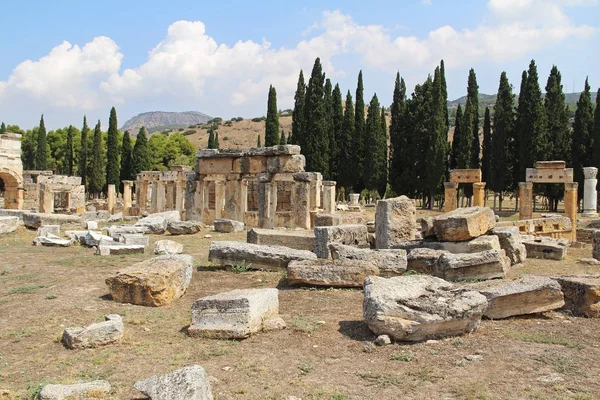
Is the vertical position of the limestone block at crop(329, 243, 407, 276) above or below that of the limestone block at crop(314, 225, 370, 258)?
below

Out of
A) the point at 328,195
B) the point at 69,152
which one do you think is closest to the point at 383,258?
the point at 328,195

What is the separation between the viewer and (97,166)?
54938 millimetres

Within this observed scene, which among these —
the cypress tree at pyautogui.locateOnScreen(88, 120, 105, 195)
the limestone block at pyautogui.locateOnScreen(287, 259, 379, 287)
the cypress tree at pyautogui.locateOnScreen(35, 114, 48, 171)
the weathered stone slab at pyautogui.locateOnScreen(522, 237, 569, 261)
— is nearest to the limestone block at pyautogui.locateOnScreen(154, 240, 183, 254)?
the limestone block at pyautogui.locateOnScreen(287, 259, 379, 287)

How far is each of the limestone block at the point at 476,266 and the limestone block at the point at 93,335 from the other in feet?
18.8

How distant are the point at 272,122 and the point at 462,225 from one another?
3759 cm

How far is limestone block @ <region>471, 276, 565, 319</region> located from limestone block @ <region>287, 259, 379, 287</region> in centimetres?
216

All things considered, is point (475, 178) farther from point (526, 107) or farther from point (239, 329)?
point (239, 329)

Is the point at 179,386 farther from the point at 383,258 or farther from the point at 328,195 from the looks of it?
the point at 328,195

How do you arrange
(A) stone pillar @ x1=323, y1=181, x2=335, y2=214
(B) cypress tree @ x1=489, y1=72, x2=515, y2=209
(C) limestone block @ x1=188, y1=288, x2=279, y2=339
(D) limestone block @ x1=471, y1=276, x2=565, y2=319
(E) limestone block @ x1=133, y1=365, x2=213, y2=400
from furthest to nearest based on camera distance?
(B) cypress tree @ x1=489, y1=72, x2=515, y2=209
(A) stone pillar @ x1=323, y1=181, x2=335, y2=214
(D) limestone block @ x1=471, y1=276, x2=565, y2=319
(C) limestone block @ x1=188, y1=288, x2=279, y2=339
(E) limestone block @ x1=133, y1=365, x2=213, y2=400

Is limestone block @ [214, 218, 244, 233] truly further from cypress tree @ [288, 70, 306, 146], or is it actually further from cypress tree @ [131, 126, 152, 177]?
cypress tree @ [131, 126, 152, 177]

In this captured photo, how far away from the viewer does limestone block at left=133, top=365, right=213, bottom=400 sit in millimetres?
4383

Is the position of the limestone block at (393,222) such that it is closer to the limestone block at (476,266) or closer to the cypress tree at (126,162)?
the limestone block at (476,266)

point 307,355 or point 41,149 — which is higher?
point 41,149

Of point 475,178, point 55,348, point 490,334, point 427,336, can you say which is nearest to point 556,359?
point 490,334
